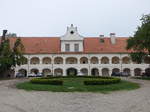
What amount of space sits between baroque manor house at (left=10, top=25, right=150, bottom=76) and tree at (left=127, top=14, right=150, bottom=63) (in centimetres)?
1926

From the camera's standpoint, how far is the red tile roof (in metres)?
61.4

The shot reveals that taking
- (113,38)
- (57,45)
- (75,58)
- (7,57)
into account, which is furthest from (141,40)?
(57,45)

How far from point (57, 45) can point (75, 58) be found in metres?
5.26

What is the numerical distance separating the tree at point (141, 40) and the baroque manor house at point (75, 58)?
19.3 m

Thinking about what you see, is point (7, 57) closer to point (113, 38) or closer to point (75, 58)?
point (75, 58)

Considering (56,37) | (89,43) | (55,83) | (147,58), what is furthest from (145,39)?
(56,37)

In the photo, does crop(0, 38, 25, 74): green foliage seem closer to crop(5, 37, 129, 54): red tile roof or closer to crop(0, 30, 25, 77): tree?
crop(0, 30, 25, 77): tree

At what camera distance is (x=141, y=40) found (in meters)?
37.4

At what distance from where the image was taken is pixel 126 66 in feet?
200

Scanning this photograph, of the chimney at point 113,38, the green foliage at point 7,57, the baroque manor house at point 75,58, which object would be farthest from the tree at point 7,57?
the chimney at point 113,38

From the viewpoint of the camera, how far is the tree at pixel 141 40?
35.8 metres

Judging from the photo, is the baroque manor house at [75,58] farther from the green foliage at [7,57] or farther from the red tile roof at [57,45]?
the green foliage at [7,57]

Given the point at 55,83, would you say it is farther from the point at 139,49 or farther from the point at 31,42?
the point at 31,42

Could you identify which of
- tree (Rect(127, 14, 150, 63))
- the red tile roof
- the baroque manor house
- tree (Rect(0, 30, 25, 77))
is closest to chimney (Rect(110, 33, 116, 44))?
the red tile roof
